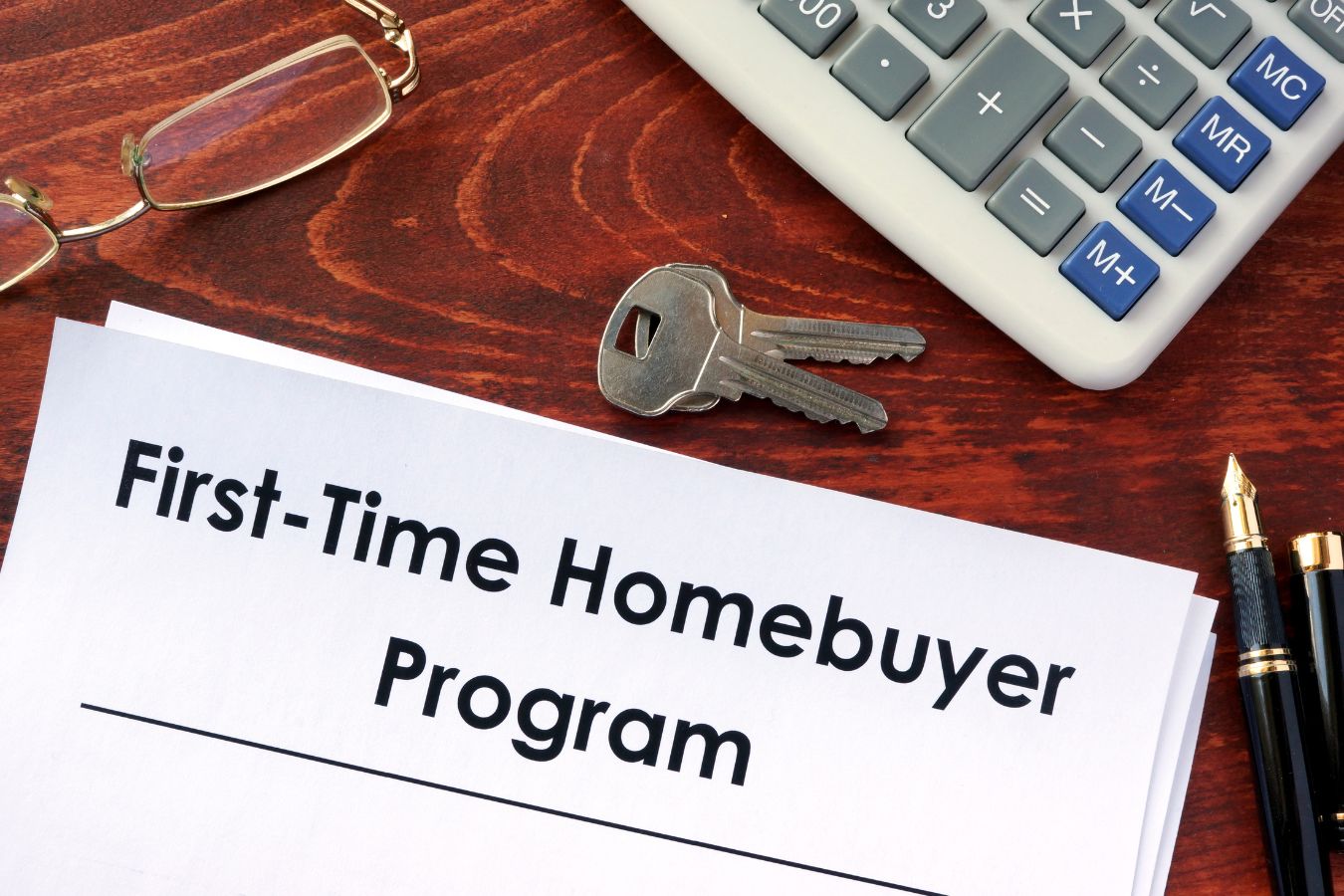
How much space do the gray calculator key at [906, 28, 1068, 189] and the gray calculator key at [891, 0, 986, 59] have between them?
10mm

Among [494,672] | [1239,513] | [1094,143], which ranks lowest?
[494,672]

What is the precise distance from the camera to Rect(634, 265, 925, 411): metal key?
0.36 meters

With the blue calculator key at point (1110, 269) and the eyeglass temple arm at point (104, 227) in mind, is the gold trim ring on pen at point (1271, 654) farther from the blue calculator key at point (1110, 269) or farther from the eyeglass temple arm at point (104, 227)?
the eyeglass temple arm at point (104, 227)

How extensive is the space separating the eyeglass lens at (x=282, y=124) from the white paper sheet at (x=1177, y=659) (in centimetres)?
5

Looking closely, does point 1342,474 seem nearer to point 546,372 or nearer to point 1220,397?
point 1220,397

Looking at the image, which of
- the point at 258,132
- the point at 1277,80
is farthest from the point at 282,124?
the point at 1277,80

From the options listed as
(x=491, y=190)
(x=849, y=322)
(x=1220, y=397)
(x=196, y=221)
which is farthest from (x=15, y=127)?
(x=1220, y=397)

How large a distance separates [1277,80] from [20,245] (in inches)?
17.3

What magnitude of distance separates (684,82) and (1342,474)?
0.93 ft

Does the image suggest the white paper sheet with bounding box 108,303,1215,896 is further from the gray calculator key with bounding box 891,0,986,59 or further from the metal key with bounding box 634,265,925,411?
the gray calculator key with bounding box 891,0,986,59

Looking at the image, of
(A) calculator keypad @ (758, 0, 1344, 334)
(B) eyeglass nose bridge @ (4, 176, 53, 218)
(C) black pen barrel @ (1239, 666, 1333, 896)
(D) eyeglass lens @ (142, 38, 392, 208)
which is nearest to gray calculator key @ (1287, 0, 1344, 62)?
(A) calculator keypad @ (758, 0, 1344, 334)

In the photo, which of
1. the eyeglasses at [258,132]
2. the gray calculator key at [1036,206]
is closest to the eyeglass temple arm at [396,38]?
the eyeglasses at [258,132]

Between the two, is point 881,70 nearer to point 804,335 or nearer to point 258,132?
point 804,335

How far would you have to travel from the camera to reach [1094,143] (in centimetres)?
33
